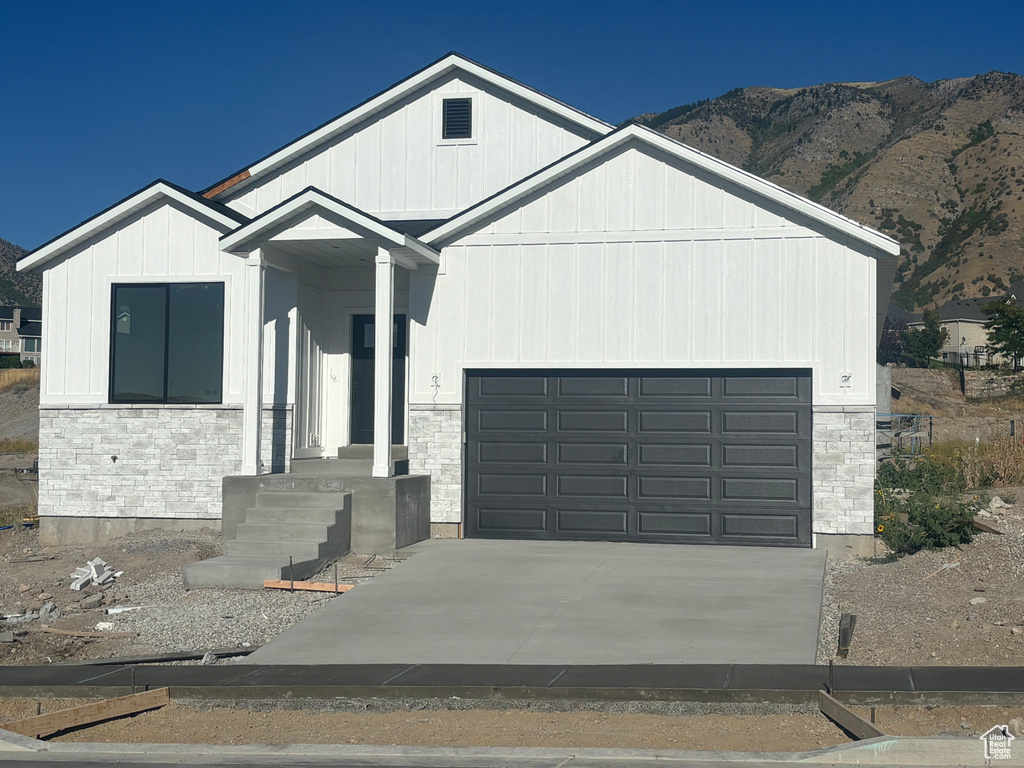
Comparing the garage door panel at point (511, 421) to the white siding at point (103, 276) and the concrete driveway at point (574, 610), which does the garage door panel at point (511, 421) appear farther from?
the white siding at point (103, 276)

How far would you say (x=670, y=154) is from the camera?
49.2 feet

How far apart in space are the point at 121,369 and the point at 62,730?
33.5 ft

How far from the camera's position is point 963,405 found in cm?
5712

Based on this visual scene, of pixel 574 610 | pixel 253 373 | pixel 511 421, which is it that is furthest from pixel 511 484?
pixel 574 610

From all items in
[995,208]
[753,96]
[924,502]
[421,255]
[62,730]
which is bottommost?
[62,730]

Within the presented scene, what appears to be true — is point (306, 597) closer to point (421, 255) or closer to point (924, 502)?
point (421, 255)

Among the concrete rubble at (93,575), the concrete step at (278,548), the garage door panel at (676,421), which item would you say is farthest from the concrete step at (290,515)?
the garage door panel at (676,421)

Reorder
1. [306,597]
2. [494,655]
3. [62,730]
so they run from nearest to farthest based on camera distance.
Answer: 1. [62,730]
2. [494,655]
3. [306,597]

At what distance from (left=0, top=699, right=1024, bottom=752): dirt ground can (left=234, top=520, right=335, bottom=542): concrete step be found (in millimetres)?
5445

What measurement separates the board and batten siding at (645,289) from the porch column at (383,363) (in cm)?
109

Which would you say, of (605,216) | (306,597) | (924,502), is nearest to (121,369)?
(306,597)

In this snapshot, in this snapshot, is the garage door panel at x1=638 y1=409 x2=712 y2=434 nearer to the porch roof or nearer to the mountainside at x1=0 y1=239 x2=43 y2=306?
the porch roof

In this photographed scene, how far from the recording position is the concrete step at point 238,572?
12.2 meters

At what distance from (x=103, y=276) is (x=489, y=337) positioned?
6419 mm
